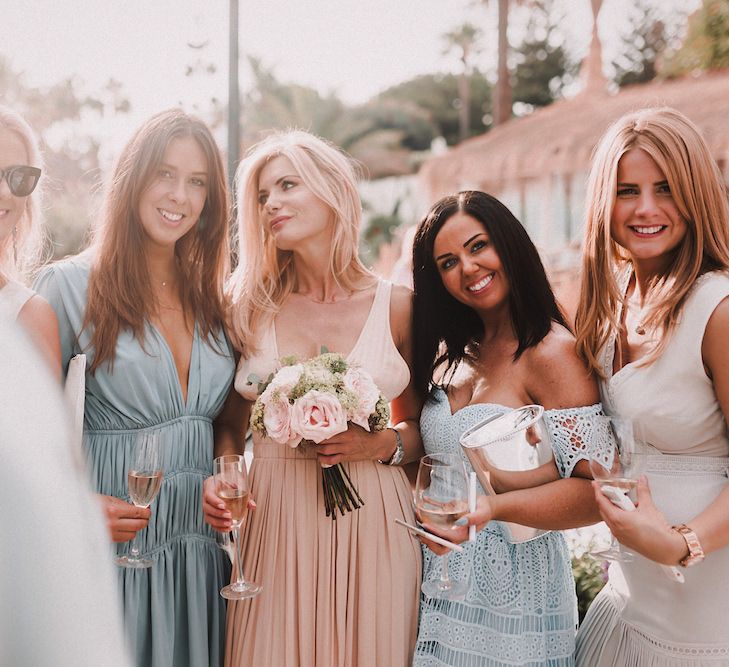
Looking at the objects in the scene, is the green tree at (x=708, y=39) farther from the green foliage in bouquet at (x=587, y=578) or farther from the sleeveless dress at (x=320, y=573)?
the sleeveless dress at (x=320, y=573)

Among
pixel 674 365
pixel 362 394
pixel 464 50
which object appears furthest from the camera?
pixel 464 50

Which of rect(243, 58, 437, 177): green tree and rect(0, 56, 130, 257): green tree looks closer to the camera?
rect(0, 56, 130, 257): green tree

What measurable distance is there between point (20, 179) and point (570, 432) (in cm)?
211

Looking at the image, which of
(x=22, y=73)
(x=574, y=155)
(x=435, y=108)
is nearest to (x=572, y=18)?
(x=435, y=108)

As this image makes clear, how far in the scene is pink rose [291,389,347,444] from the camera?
9.01 ft

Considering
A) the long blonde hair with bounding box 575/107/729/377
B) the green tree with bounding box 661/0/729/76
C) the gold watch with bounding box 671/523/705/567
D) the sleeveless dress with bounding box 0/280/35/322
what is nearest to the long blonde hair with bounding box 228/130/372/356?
the sleeveless dress with bounding box 0/280/35/322

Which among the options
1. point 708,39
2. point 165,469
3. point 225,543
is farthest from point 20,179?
point 708,39

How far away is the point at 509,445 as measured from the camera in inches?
97.4

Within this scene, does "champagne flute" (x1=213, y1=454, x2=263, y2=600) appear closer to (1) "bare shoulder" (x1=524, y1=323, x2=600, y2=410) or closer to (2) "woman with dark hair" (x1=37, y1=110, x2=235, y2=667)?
(2) "woman with dark hair" (x1=37, y1=110, x2=235, y2=667)

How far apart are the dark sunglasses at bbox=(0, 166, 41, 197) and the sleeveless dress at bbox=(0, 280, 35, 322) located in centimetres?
32

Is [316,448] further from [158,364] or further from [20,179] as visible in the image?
[20,179]

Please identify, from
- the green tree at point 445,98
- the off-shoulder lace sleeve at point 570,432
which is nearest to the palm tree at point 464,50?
the green tree at point 445,98

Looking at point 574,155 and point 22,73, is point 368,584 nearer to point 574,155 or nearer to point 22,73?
point 574,155

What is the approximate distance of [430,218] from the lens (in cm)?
321
